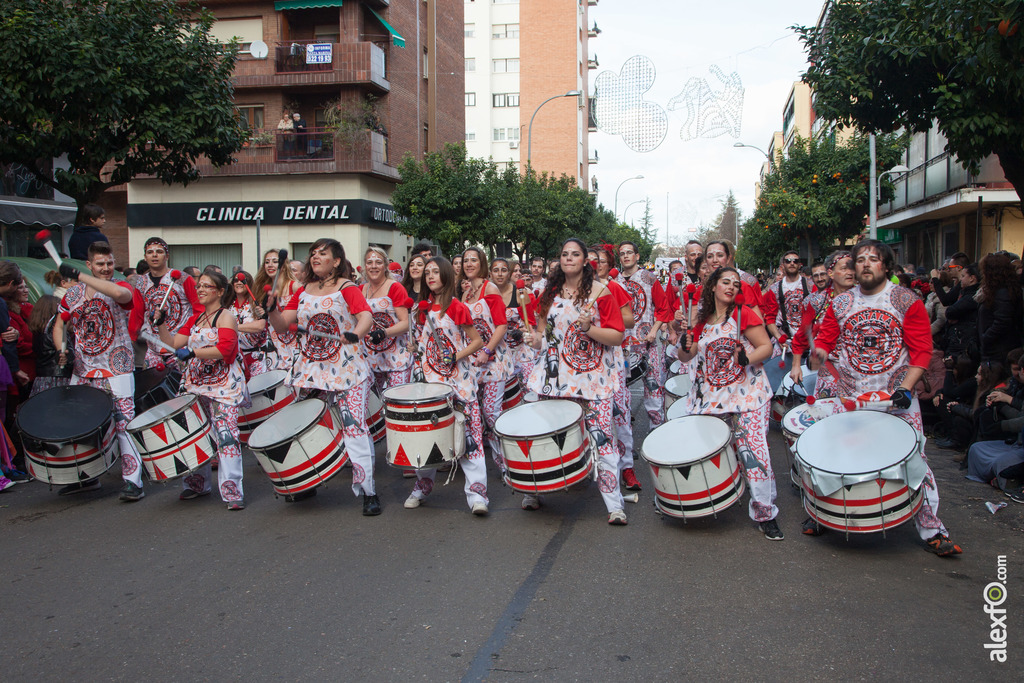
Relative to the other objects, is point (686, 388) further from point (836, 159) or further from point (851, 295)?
point (836, 159)

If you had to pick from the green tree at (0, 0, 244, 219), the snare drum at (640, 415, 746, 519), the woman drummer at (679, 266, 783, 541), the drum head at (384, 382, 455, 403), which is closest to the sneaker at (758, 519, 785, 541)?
the woman drummer at (679, 266, 783, 541)

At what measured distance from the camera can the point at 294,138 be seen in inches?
1129

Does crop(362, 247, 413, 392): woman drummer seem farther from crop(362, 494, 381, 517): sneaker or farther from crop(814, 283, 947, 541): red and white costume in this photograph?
crop(814, 283, 947, 541): red and white costume

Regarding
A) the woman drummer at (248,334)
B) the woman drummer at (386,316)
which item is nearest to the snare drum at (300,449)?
the woman drummer at (386,316)

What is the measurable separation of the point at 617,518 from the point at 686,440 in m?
0.82

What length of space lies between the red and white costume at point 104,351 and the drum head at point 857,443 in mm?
5122

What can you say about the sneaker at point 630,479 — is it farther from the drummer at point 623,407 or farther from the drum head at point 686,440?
the drum head at point 686,440

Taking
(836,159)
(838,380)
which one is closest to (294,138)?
(836,159)

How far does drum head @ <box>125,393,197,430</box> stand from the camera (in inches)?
249

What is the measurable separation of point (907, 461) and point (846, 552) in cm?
82

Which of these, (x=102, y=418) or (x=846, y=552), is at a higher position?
(x=102, y=418)

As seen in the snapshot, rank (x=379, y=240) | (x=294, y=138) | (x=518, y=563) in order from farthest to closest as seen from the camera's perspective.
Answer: (x=379, y=240)
(x=294, y=138)
(x=518, y=563)

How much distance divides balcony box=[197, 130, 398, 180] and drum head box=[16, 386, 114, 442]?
2243 centimetres

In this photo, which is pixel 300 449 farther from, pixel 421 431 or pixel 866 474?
pixel 866 474
